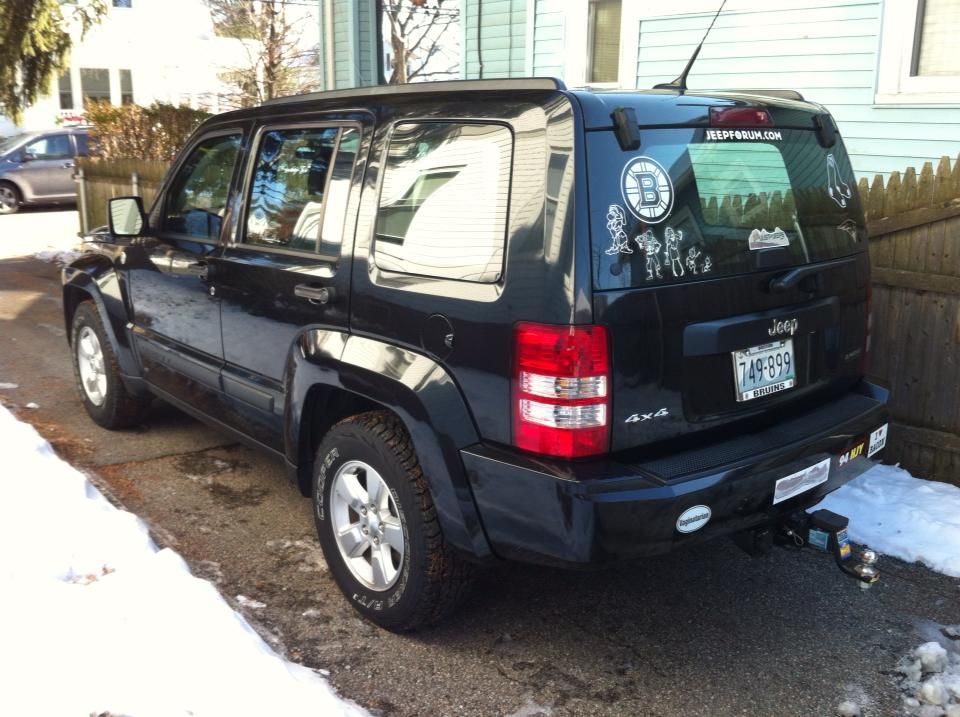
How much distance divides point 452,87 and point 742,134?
1010mm

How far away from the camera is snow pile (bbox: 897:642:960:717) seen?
3.01 meters

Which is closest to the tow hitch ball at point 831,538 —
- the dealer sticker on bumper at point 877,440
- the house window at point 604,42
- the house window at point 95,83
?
the dealer sticker on bumper at point 877,440

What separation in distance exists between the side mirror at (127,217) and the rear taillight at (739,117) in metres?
3.17

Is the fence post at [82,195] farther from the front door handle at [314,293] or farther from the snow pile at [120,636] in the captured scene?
the front door handle at [314,293]

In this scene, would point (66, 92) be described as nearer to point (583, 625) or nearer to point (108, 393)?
point (108, 393)

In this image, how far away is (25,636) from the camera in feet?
9.75

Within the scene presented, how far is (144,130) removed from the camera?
1392 cm

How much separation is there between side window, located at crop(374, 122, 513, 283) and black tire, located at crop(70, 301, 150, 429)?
2647 mm

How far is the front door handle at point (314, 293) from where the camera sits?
349 centimetres

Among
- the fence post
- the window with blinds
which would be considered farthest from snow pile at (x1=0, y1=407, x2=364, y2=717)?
the fence post

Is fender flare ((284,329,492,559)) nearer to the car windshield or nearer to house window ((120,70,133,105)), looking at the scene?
the car windshield

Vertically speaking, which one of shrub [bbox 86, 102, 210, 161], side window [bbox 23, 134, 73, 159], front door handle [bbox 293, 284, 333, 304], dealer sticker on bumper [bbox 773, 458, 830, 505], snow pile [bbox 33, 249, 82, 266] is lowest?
snow pile [bbox 33, 249, 82, 266]

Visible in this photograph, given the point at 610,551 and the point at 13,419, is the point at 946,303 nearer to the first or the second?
the point at 610,551

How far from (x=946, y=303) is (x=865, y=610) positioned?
6.02 ft
